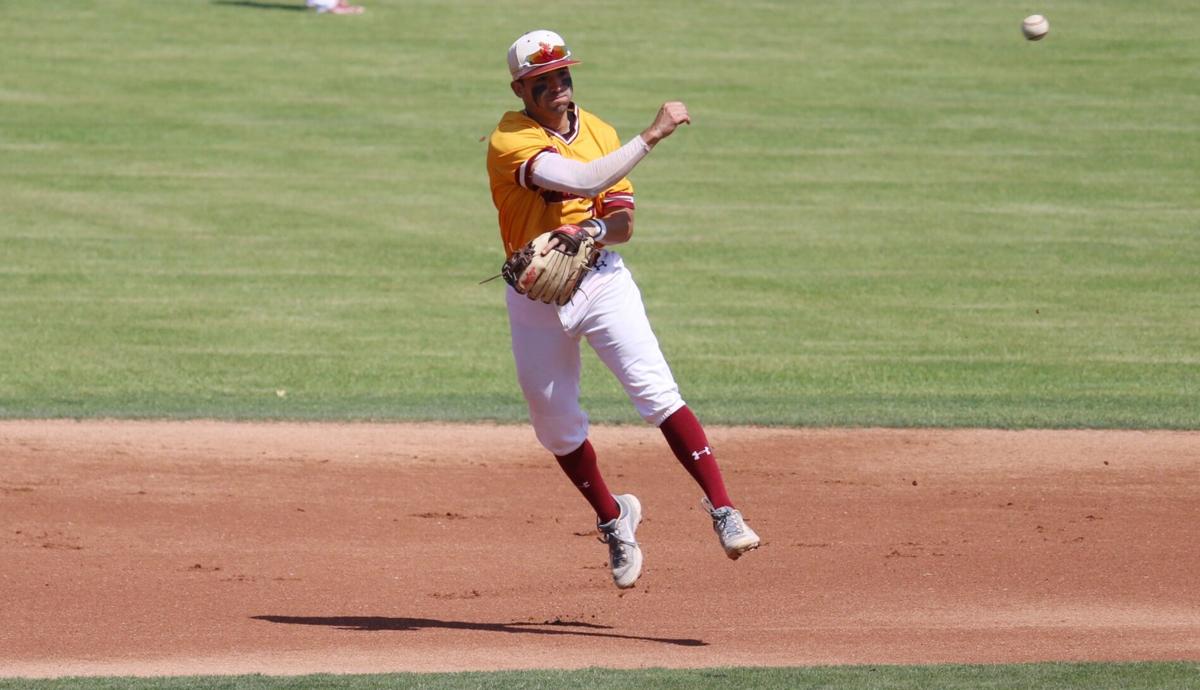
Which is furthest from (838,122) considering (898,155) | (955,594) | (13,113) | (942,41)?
(955,594)

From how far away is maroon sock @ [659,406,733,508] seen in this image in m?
6.69

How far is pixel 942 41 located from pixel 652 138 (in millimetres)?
20575

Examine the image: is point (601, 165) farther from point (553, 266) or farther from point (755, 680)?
point (755, 680)

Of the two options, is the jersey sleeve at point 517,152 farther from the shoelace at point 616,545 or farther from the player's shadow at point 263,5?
the player's shadow at point 263,5

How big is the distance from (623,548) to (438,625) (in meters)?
0.82

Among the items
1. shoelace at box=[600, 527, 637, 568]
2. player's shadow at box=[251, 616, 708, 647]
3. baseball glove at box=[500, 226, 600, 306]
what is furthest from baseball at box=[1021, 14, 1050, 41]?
player's shadow at box=[251, 616, 708, 647]

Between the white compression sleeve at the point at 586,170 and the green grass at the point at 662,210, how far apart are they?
16.8 feet

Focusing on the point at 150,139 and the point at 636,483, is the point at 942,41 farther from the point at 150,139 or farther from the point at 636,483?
the point at 636,483

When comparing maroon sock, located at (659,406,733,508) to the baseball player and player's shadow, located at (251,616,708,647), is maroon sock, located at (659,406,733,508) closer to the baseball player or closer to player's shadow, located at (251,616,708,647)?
the baseball player

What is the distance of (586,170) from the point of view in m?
6.34

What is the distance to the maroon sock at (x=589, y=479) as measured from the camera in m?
7.11

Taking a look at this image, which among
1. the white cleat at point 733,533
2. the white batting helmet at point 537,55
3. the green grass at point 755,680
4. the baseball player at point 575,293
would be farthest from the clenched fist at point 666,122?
the green grass at point 755,680

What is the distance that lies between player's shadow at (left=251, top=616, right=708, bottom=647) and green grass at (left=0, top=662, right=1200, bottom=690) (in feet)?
2.63

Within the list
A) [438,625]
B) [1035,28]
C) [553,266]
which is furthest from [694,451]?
[1035,28]
